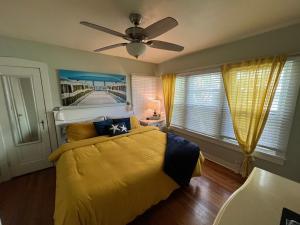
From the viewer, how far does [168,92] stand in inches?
138

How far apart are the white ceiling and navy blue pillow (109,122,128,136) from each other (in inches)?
59.3

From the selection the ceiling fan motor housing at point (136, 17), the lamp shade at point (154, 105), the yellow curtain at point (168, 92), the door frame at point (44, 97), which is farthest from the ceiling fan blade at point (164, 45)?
the lamp shade at point (154, 105)

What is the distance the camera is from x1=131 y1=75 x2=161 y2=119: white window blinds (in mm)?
3561

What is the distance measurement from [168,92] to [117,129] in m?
1.68

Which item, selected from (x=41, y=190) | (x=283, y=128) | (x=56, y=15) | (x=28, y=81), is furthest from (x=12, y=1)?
(x=283, y=128)

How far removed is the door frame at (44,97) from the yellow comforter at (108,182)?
32.9 inches

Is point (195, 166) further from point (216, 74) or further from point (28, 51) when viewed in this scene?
point (28, 51)

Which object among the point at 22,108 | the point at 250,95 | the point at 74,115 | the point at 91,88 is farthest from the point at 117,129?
the point at 250,95

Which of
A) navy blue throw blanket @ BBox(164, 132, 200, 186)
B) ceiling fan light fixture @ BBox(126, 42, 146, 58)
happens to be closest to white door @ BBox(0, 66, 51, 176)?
ceiling fan light fixture @ BBox(126, 42, 146, 58)

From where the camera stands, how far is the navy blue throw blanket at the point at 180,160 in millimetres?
1666

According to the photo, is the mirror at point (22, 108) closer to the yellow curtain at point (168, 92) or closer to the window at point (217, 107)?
the yellow curtain at point (168, 92)

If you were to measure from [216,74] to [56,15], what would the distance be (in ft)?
8.51

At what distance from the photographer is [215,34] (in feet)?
6.70

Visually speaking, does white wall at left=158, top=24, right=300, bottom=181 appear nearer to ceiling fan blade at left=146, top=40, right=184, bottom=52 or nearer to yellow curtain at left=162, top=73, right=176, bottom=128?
yellow curtain at left=162, top=73, right=176, bottom=128
